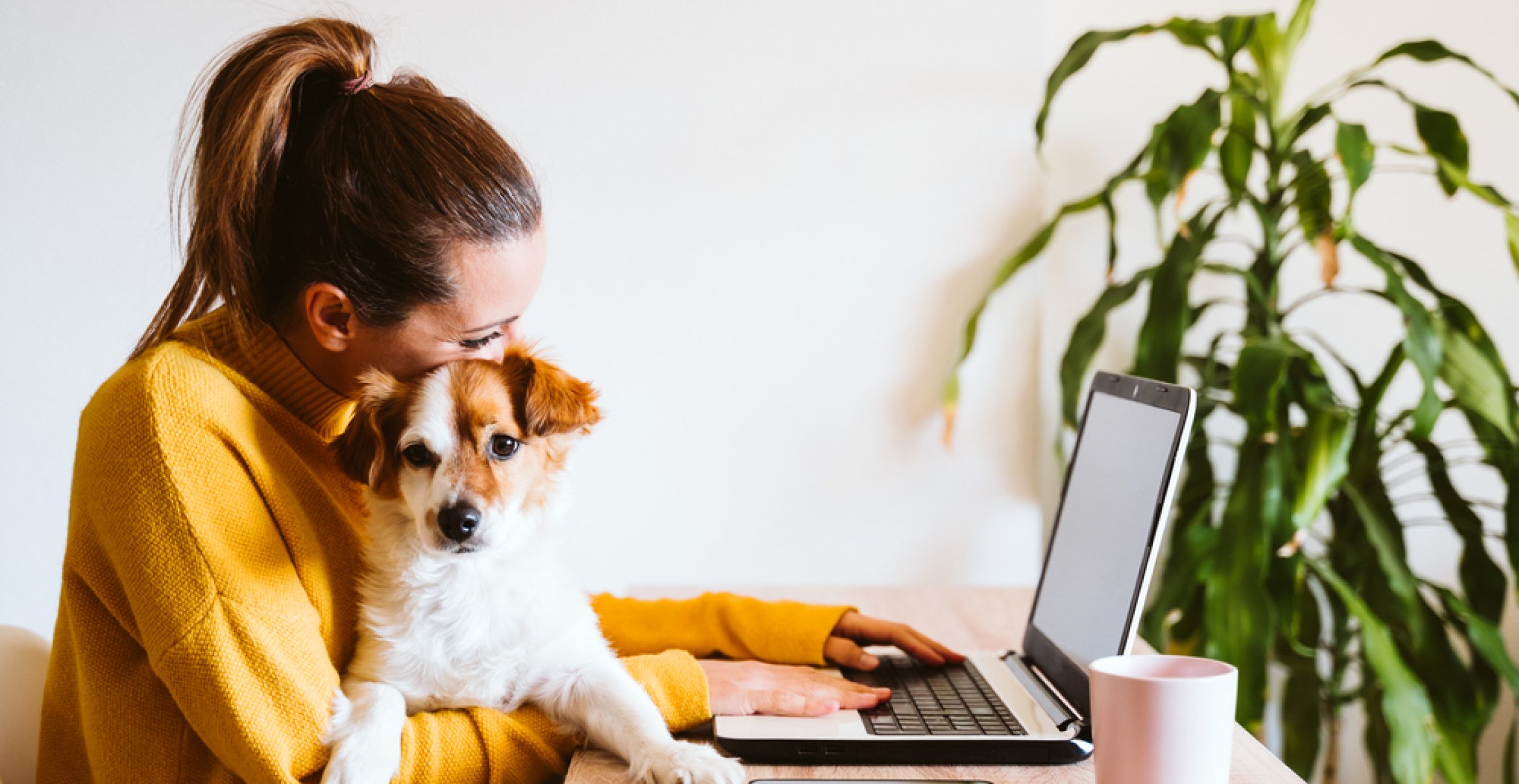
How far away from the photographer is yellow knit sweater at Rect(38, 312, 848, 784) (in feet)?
2.74

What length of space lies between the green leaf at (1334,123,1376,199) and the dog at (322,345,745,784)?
4.37 feet

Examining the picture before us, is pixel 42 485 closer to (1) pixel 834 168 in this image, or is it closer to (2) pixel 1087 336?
(1) pixel 834 168

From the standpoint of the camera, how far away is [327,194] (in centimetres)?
98

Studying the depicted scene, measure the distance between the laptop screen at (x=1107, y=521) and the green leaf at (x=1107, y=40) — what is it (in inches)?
35.3

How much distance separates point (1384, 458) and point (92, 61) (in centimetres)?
267

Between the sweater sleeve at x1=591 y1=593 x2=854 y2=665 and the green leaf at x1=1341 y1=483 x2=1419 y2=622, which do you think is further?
the green leaf at x1=1341 y1=483 x2=1419 y2=622

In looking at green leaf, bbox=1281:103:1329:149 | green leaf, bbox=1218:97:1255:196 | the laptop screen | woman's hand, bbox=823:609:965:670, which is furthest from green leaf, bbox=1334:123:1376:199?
woman's hand, bbox=823:609:965:670

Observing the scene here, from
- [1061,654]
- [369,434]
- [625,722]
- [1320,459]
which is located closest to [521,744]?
[625,722]

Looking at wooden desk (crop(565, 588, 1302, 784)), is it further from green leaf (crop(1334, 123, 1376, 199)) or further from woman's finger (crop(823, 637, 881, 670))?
green leaf (crop(1334, 123, 1376, 199))

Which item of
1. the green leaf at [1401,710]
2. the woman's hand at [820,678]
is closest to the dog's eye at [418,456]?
the woman's hand at [820,678]

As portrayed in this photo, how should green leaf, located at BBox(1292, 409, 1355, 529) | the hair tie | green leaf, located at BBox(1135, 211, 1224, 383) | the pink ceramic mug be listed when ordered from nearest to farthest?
the pink ceramic mug < the hair tie < green leaf, located at BBox(1292, 409, 1355, 529) < green leaf, located at BBox(1135, 211, 1224, 383)

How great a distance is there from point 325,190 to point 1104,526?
2.73ft

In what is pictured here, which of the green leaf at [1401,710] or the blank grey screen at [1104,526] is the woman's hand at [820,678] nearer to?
the blank grey screen at [1104,526]

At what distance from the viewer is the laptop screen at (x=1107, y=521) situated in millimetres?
923
